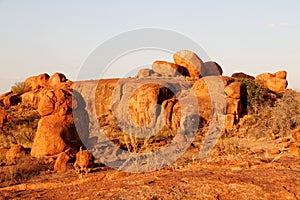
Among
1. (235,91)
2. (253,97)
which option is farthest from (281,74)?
(235,91)

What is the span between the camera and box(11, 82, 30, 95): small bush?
76.8 ft

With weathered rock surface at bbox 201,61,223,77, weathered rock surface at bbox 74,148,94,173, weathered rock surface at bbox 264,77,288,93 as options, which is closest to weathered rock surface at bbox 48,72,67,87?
weathered rock surface at bbox 201,61,223,77

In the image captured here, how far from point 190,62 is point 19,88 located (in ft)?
38.7

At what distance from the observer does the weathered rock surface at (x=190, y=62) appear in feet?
67.7

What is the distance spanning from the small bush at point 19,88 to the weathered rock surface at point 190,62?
10450 millimetres

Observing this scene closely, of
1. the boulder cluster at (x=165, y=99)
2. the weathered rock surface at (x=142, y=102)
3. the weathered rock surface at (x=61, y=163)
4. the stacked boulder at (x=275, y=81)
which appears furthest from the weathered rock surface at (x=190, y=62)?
the weathered rock surface at (x=61, y=163)

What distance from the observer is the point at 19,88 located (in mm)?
23844

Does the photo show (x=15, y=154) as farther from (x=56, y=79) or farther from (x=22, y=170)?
(x=56, y=79)

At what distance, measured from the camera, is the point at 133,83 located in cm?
1560

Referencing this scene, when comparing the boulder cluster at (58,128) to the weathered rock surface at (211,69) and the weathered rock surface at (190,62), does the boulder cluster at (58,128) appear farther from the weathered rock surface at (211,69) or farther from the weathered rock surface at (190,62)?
the weathered rock surface at (211,69)

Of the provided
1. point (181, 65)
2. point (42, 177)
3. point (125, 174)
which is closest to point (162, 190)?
point (125, 174)

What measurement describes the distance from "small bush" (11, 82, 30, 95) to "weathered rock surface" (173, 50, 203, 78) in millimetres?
10450

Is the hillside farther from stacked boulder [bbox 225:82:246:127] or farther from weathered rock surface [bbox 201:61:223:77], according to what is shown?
weathered rock surface [bbox 201:61:223:77]

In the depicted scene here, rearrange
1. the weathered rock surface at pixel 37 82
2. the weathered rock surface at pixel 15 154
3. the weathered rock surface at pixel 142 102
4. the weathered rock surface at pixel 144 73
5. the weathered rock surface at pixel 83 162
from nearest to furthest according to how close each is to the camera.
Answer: the weathered rock surface at pixel 83 162
the weathered rock surface at pixel 15 154
the weathered rock surface at pixel 142 102
the weathered rock surface at pixel 144 73
the weathered rock surface at pixel 37 82
